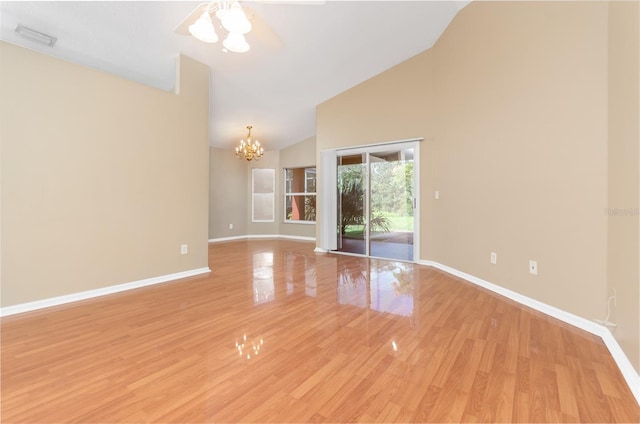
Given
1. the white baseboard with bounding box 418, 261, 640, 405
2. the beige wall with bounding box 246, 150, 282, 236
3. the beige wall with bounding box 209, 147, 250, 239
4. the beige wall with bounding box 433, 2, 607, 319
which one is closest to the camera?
the white baseboard with bounding box 418, 261, 640, 405

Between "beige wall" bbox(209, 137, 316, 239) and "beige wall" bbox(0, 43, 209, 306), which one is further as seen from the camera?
"beige wall" bbox(209, 137, 316, 239)

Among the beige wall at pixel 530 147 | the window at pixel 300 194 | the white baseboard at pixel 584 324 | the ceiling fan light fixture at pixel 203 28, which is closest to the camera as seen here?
the white baseboard at pixel 584 324

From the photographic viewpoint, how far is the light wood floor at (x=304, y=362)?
1.36 metres

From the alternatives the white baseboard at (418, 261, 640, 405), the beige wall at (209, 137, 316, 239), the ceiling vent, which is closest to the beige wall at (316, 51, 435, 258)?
the white baseboard at (418, 261, 640, 405)

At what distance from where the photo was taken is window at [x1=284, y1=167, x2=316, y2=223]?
24.8 ft

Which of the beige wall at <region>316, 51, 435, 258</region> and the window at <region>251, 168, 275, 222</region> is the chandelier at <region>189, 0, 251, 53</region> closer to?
the beige wall at <region>316, 51, 435, 258</region>

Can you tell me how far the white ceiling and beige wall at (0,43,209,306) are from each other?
47cm

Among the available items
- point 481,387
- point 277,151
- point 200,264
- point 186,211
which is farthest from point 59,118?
point 277,151

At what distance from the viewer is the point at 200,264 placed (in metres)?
4.07

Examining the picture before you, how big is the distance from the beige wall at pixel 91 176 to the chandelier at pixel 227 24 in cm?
172

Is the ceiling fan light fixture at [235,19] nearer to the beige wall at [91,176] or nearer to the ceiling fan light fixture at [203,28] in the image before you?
the ceiling fan light fixture at [203,28]

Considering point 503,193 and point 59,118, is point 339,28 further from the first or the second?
point 59,118

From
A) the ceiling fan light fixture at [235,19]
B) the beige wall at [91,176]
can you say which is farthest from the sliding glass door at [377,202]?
the ceiling fan light fixture at [235,19]

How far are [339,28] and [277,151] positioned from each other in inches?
180
